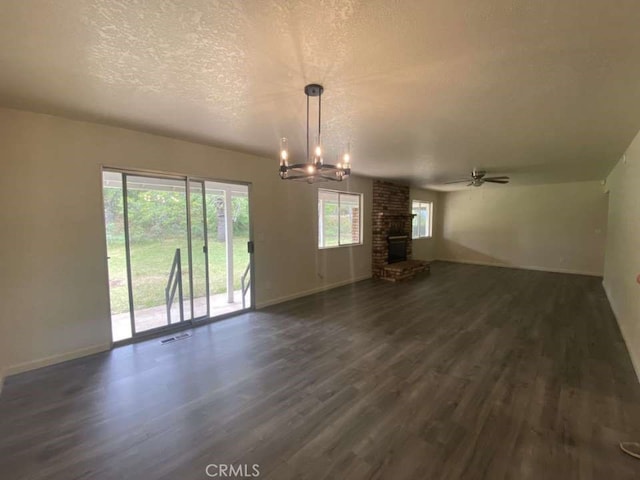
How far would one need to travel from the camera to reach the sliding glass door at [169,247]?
3328 mm

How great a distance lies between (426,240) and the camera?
959cm

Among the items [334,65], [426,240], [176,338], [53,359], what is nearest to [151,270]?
[176,338]

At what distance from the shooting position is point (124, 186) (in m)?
3.29

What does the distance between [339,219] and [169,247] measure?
3.58 metres

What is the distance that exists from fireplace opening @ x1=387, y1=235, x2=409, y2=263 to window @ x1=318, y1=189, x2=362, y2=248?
1.08 metres

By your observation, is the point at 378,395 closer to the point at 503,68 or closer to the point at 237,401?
the point at 237,401

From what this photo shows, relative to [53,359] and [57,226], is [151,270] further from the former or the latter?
[53,359]

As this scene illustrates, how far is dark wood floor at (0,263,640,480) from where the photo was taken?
168 centimetres

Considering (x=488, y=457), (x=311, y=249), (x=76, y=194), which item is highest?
(x=76, y=194)

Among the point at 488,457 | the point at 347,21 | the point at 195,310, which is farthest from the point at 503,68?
the point at 195,310

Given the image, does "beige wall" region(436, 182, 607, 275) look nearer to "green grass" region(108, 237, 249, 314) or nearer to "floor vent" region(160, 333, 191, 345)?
"green grass" region(108, 237, 249, 314)

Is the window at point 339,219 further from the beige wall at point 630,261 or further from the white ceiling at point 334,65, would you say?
the beige wall at point 630,261

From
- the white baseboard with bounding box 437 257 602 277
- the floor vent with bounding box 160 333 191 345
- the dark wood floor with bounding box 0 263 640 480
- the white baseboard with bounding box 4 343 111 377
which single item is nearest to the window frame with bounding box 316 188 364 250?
the dark wood floor with bounding box 0 263 640 480

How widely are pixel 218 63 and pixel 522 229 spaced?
914 centimetres
